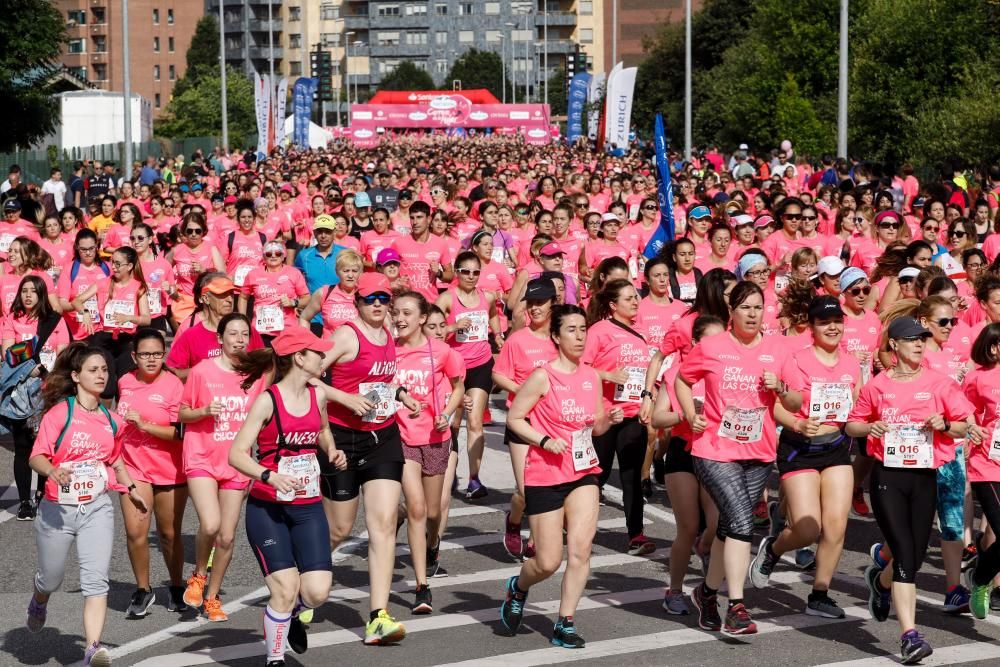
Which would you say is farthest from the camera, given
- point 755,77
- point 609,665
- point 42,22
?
point 42,22

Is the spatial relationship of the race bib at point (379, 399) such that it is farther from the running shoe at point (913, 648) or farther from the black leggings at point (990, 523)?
the black leggings at point (990, 523)

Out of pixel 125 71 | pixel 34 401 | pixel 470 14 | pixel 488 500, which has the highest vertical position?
pixel 470 14

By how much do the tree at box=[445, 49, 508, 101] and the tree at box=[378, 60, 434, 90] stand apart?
8.20 feet

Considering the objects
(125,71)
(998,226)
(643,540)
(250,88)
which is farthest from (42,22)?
(250,88)

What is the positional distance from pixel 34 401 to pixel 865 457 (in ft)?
19.2

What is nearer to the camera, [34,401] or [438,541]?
[438,541]

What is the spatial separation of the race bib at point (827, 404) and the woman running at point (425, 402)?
216 cm

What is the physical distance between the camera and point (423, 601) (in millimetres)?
9672

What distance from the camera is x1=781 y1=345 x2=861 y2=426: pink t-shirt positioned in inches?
363

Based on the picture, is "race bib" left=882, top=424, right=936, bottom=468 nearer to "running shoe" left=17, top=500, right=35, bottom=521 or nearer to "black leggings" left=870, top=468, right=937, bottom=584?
"black leggings" left=870, top=468, right=937, bottom=584

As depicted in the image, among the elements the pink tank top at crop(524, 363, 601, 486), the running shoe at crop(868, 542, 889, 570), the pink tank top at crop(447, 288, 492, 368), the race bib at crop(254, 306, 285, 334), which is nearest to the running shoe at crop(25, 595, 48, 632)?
the pink tank top at crop(524, 363, 601, 486)

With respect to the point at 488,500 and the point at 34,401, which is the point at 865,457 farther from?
the point at 34,401

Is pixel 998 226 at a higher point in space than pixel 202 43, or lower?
lower

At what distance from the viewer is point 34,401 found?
12.3 meters
